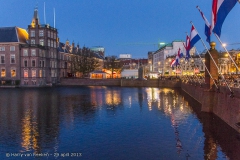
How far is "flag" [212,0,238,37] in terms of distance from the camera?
1943cm

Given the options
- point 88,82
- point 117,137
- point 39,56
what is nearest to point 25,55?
point 39,56

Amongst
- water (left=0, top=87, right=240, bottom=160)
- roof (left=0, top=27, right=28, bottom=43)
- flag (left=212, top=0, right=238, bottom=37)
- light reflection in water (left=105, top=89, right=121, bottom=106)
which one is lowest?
water (left=0, top=87, right=240, bottom=160)

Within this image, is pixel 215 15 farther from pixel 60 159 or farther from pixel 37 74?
pixel 37 74

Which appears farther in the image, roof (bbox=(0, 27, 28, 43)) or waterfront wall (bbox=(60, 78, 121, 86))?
waterfront wall (bbox=(60, 78, 121, 86))

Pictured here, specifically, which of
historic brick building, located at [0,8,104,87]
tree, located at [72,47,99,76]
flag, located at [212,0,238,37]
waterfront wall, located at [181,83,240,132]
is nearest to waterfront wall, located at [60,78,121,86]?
historic brick building, located at [0,8,104,87]

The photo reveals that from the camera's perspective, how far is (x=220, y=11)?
20.5 metres

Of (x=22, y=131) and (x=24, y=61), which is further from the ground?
(x=24, y=61)

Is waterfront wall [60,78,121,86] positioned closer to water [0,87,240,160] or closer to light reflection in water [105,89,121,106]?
light reflection in water [105,89,121,106]

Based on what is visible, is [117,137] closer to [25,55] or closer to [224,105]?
[224,105]

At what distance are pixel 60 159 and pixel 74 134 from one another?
648 cm

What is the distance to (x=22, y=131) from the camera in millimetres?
25109

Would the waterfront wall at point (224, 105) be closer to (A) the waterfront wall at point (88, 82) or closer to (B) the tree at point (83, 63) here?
(A) the waterfront wall at point (88, 82)

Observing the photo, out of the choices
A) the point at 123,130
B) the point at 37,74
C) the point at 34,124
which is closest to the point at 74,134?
the point at 123,130

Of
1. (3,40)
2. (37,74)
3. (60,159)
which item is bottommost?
(60,159)
